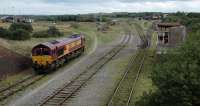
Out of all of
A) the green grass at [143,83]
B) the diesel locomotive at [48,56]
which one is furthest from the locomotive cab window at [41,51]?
the green grass at [143,83]

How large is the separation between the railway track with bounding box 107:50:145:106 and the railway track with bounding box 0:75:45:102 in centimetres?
675

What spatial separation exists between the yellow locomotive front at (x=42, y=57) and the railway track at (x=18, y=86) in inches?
57.0

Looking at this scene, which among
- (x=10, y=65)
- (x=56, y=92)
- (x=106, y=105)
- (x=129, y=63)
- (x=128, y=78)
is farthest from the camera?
(x=129, y=63)

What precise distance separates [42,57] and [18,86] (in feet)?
22.9

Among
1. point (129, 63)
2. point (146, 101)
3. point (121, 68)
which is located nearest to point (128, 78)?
point (121, 68)

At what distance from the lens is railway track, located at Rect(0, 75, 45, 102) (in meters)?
27.8

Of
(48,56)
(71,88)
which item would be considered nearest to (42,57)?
(48,56)

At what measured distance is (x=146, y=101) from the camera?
16750 mm

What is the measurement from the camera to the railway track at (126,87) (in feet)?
83.6

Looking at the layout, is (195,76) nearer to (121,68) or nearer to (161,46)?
(121,68)

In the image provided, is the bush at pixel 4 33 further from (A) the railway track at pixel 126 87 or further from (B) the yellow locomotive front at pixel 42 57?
(A) the railway track at pixel 126 87

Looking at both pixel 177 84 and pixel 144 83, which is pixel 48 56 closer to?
pixel 144 83

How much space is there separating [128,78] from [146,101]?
1751 centimetres

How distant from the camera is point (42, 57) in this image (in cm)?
3766
